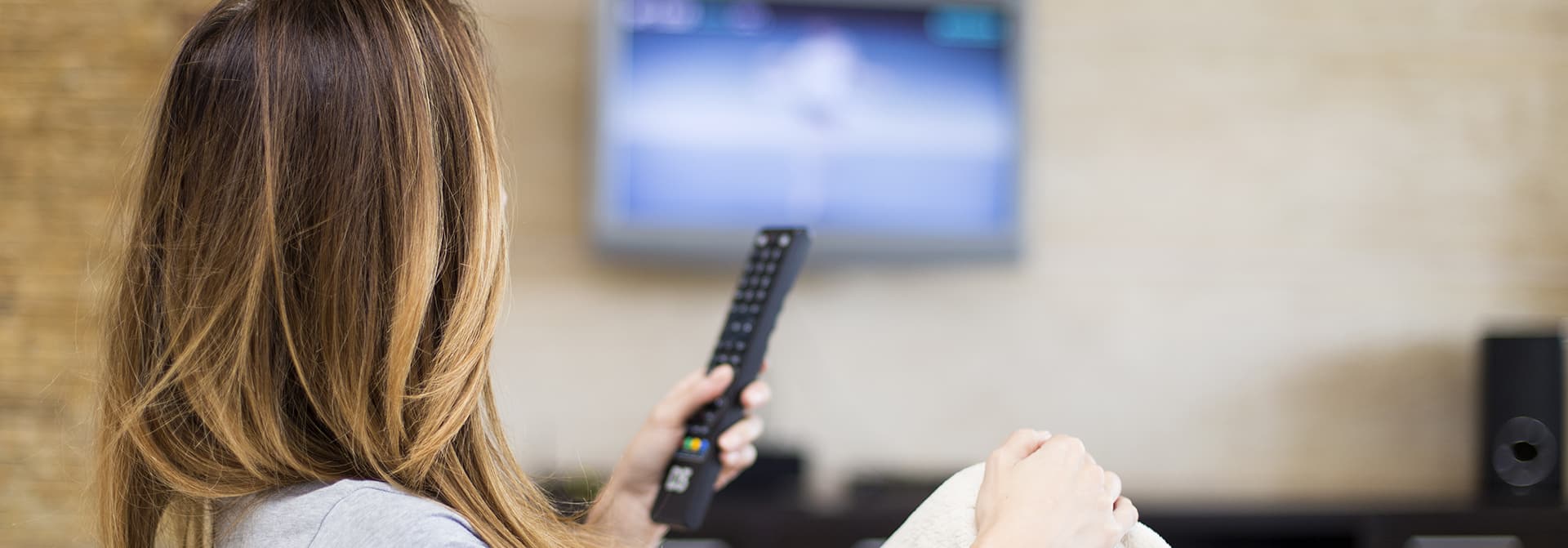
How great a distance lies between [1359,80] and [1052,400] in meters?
1.05

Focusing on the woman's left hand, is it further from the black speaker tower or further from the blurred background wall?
the black speaker tower

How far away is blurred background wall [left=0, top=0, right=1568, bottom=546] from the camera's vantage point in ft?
8.51

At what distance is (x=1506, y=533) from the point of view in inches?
95.7

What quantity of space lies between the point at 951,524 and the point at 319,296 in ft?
1.39

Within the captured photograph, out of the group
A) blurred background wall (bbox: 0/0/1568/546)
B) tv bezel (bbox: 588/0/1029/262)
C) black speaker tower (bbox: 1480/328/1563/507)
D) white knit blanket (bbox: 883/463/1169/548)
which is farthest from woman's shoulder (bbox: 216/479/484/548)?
black speaker tower (bbox: 1480/328/1563/507)

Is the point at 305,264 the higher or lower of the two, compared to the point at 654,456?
higher

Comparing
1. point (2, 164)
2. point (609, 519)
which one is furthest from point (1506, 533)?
point (2, 164)

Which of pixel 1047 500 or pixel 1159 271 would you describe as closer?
pixel 1047 500

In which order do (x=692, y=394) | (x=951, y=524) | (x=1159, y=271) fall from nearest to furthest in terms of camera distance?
(x=951, y=524)
(x=692, y=394)
(x=1159, y=271)

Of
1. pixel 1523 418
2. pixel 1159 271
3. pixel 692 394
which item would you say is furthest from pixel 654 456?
pixel 1523 418

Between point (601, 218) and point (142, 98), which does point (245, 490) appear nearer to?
point (601, 218)

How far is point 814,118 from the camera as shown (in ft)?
8.24

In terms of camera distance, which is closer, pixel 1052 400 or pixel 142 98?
pixel 142 98

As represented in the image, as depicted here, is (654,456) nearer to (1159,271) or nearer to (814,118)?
(814,118)
